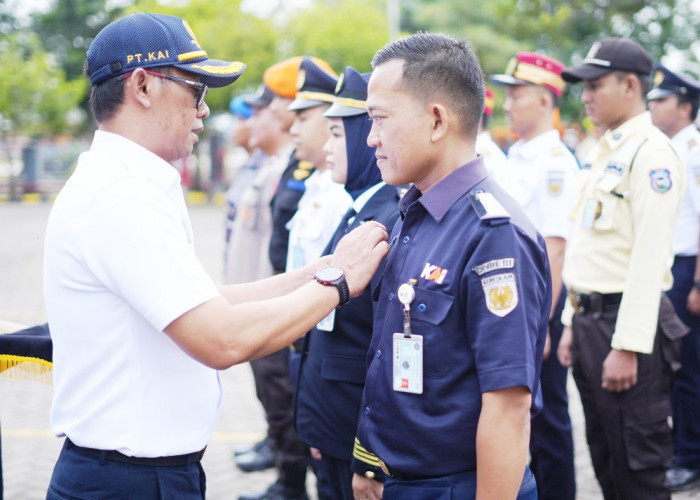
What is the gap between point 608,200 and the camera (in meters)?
3.53

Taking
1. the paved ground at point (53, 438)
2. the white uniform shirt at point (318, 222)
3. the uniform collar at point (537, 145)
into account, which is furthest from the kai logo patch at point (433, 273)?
the paved ground at point (53, 438)

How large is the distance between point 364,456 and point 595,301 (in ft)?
5.42

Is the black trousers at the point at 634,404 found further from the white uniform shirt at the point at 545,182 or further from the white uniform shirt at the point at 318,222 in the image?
the white uniform shirt at the point at 318,222

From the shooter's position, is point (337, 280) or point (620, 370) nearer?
point (337, 280)

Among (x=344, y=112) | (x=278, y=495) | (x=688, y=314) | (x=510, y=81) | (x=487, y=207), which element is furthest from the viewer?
(x=688, y=314)

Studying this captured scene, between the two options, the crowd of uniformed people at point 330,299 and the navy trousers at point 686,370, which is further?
the navy trousers at point 686,370

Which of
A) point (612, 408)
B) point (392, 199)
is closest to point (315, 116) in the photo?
point (392, 199)

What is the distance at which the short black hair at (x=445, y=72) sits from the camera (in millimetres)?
2100

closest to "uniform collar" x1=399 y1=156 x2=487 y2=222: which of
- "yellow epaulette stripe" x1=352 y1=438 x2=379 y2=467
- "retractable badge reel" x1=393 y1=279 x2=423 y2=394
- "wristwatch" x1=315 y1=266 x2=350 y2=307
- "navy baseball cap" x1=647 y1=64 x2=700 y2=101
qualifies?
"retractable badge reel" x1=393 y1=279 x2=423 y2=394

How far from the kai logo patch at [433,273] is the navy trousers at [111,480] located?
86 centimetres

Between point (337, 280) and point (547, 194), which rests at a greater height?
point (337, 280)

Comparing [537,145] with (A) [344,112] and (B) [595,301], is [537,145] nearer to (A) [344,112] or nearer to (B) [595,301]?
(B) [595,301]

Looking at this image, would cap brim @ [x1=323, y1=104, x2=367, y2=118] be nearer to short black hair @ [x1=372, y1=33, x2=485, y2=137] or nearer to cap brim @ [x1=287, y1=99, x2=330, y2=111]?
cap brim @ [x1=287, y1=99, x2=330, y2=111]

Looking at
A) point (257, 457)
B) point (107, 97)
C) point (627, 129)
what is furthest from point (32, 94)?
point (107, 97)
